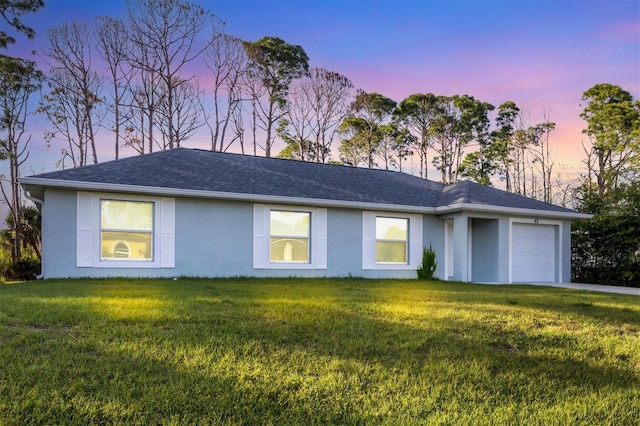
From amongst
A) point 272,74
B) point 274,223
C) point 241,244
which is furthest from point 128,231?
point 272,74

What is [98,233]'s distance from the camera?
32.4ft

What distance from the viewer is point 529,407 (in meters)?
3.09

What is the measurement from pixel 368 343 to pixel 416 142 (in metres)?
27.0

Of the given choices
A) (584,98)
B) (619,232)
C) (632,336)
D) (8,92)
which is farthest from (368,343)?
(584,98)

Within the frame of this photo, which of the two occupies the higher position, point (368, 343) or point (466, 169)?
point (466, 169)

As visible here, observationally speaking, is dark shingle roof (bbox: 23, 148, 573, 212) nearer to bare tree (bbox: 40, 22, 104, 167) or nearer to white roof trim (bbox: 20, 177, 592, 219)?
white roof trim (bbox: 20, 177, 592, 219)

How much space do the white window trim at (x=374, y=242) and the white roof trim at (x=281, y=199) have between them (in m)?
0.27

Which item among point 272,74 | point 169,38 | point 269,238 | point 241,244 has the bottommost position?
point 241,244

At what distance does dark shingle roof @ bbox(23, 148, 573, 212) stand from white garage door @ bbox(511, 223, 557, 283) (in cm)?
74

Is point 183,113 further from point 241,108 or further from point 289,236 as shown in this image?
point 289,236

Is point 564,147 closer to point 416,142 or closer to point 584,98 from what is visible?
point 584,98

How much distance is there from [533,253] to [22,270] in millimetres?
15300

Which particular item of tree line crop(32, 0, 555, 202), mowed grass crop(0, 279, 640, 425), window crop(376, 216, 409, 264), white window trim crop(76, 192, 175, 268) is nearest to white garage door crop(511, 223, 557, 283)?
window crop(376, 216, 409, 264)

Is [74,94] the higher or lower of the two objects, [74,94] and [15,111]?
the higher
